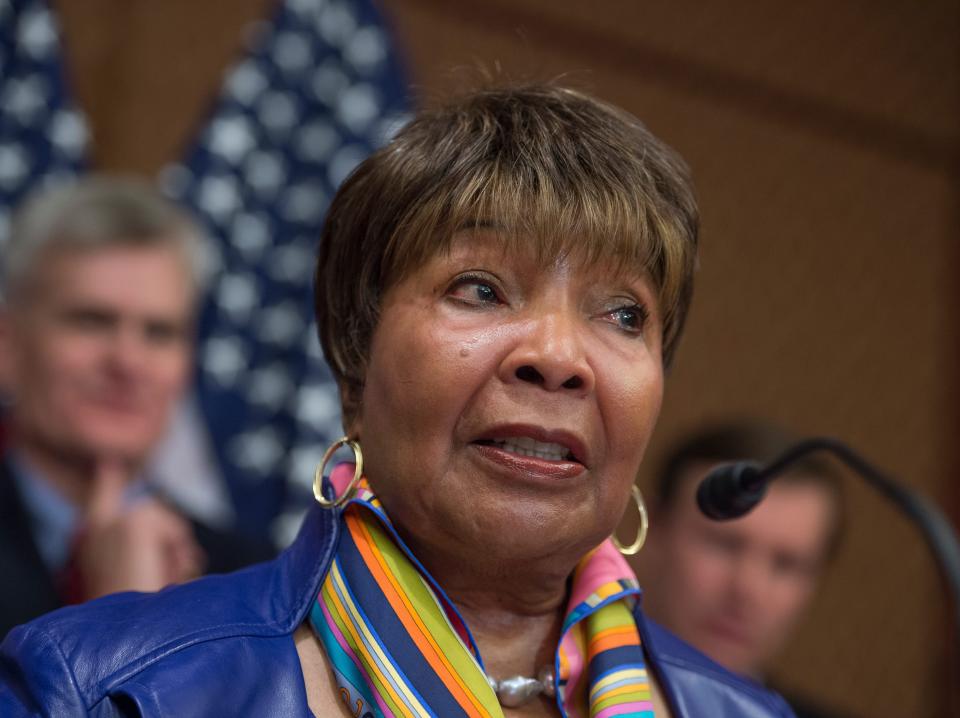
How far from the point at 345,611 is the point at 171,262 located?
166 centimetres

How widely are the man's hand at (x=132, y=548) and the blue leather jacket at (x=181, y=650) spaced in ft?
3.24

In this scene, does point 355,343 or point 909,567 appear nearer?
point 355,343

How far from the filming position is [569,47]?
4.14 metres

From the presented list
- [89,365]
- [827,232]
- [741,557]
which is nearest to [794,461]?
[741,557]

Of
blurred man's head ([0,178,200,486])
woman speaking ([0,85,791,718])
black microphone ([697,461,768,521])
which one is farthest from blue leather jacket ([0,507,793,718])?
blurred man's head ([0,178,200,486])

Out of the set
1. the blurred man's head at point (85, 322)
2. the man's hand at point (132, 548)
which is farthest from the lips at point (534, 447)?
the blurred man's head at point (85, 322)

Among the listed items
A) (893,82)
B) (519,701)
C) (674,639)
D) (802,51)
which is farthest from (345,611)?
(893,82)

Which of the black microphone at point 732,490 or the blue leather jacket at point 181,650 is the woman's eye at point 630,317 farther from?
the blue leather jacket at point 181,650

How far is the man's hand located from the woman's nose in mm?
1210

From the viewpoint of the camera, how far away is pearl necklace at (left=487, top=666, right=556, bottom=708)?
4.57 ft

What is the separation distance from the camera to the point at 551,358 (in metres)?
1.30

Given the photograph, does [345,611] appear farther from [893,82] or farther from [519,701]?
[893,82]

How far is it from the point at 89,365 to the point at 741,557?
156 cm

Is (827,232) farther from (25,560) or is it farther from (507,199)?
(507,199)
